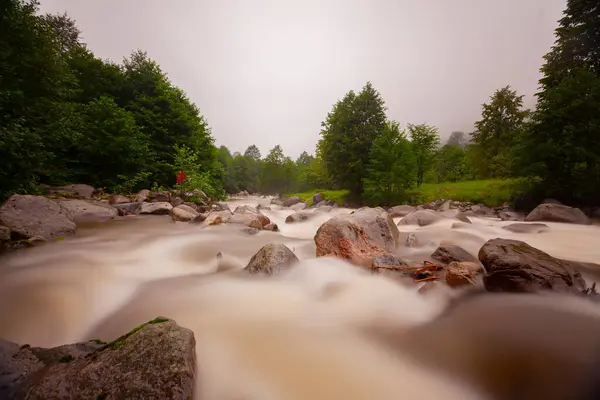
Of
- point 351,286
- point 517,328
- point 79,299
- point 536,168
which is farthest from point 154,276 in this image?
point 536,168

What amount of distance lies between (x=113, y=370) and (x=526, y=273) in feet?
15.5

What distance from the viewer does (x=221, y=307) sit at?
3123 mm

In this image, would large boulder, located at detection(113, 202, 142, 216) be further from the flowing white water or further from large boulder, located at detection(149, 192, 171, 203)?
the flowing white water

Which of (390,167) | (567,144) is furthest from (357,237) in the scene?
(390,167)

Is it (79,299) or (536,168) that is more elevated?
(536,168)

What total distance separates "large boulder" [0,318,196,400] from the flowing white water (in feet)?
1.36

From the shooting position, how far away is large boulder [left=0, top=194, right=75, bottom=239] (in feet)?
16.7

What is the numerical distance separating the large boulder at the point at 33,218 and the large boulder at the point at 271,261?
5084 millimetres

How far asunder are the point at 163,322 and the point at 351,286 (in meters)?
2.62

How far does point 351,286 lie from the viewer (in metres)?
3.65

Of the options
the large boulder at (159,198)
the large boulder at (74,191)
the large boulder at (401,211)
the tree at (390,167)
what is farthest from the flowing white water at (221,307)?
the tree at (390,167)

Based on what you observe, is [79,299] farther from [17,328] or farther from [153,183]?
[153,183]

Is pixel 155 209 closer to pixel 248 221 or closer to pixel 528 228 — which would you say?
pixel 248 221

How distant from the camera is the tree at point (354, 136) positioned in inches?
843
